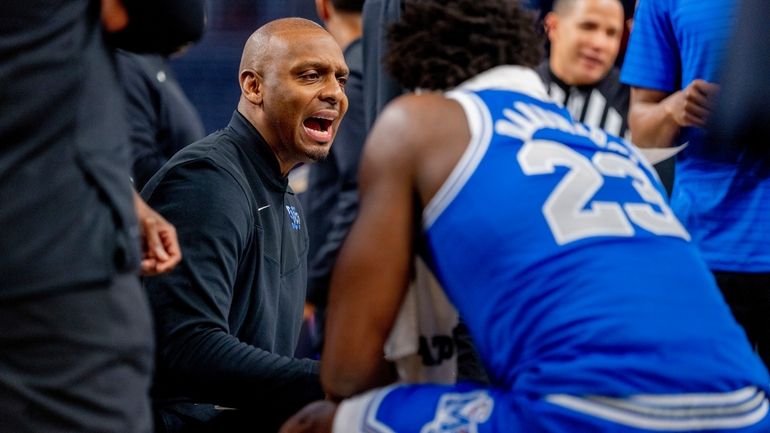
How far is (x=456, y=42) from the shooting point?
83.7 inches

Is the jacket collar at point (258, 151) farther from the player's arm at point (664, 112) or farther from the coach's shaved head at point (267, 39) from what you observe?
the player's arm at point (664, 112)

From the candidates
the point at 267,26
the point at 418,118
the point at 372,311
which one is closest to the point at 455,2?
the point at 418,118

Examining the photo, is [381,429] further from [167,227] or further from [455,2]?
[455,2]

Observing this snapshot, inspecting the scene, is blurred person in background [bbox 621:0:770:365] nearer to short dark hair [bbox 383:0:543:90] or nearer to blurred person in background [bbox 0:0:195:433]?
short dark hair [bbox 383:0:543:90]

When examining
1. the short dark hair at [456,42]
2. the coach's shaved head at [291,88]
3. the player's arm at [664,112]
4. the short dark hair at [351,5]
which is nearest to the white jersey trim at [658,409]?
the short dark hair at [456,42]

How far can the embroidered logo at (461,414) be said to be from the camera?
1911 millimetres

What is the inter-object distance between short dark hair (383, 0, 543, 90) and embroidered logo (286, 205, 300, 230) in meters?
1.03

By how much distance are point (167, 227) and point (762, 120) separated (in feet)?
3.25

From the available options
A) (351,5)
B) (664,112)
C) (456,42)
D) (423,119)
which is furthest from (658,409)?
(351,5)

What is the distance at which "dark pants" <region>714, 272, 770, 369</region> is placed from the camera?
9.18 ft

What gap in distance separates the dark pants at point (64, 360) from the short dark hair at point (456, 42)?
0.71 meters

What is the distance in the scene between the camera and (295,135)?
3121 mm

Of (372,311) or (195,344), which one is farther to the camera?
(195,344)

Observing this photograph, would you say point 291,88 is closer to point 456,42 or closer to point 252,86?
point 252,86
